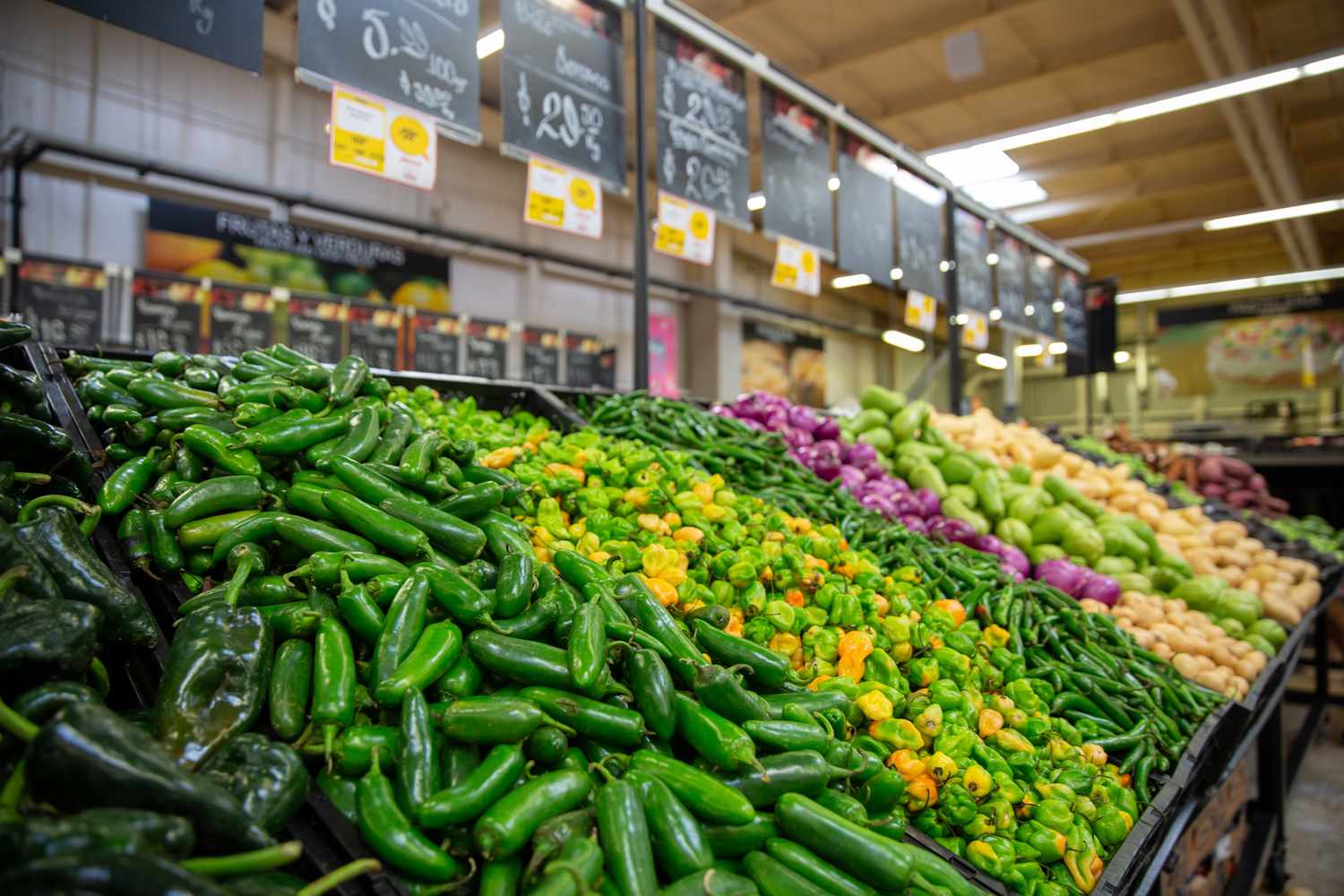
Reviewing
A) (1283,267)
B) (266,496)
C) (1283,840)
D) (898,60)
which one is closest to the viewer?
(266,496)

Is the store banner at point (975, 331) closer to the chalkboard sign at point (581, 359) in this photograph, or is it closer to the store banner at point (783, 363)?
the chalkboard sign at point (581, 359)

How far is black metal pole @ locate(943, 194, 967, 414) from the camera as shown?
7.09 m

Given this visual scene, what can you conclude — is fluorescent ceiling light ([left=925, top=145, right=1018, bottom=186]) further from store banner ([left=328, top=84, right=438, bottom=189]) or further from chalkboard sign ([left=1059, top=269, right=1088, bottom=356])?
store banner ([left=328, top=84, right=438, bottom=189])

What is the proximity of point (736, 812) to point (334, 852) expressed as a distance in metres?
0.62

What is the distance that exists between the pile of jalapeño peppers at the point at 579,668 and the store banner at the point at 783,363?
12850 millimetres

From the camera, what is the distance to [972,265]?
7848mm

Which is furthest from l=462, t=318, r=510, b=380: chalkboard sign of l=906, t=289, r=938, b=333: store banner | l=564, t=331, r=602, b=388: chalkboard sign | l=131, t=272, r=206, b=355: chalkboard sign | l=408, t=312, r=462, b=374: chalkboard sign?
l=906, t=289, r=938, b=333: store banner

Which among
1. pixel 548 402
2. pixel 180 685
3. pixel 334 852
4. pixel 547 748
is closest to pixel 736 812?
pixel 547 748

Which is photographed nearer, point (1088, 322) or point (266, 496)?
point (266, 496)

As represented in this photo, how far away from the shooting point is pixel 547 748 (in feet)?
4.34

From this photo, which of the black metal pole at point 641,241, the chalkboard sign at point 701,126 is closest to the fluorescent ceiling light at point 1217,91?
the chalkboard sign at point 701,126

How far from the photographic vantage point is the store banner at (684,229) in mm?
4305

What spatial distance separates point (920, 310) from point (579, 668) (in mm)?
6343

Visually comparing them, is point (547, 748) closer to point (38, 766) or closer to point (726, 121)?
point (38, 766)
